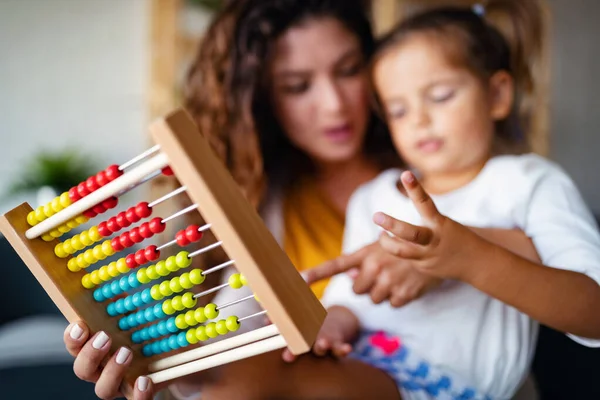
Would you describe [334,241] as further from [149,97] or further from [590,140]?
[149,97]

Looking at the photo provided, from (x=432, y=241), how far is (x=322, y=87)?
1.91ft

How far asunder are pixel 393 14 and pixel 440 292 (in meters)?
0.62

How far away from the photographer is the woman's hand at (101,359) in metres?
0.68

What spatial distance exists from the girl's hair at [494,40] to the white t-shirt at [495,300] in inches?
7.1

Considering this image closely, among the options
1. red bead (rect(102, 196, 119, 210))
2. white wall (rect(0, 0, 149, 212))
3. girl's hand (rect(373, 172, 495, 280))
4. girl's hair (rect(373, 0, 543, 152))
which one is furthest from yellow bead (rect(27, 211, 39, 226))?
white wall (rect(0, 0, 149, 212))

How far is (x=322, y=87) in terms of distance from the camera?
119 centimetres

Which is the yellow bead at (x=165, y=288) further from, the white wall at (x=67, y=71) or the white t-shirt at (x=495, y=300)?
the white wall at (x=67, y=71)

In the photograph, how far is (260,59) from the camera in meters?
1.21

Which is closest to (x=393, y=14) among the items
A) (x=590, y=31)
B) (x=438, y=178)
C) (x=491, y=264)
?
(x=438, y=178)

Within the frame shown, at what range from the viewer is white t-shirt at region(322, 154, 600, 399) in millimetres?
850

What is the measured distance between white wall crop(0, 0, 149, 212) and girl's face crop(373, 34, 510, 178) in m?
1.15

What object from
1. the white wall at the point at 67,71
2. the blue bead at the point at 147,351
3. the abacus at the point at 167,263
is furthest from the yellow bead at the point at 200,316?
the white wall at the point at 67,71

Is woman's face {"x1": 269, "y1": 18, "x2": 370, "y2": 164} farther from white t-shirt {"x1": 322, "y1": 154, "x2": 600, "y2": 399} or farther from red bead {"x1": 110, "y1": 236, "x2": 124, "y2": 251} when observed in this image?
red bead {"x1": 110, "y1": 236, "x2": 124, "y2": 251}

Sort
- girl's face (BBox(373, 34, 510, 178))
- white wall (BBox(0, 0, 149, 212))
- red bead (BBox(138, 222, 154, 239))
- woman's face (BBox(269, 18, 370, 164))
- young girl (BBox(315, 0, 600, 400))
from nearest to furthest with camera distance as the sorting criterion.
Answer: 1. red bead (BBox(138, 222, 154, 239))
2. young girl (BBox(315, 0, 600, 400))
3. girl's face (BBox(373, 34, 510, 178))
4. woman's face (BBox(269, 18, 370, 164))
5. white wall (BBox(0, 0, 149, 212))
